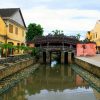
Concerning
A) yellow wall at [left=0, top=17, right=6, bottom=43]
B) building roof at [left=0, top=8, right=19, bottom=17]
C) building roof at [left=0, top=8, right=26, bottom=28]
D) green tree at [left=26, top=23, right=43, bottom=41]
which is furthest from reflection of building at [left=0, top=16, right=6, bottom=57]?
green tree at [left=26, top=23, right=43, bottom=41]

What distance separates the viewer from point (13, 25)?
4756 centimetres

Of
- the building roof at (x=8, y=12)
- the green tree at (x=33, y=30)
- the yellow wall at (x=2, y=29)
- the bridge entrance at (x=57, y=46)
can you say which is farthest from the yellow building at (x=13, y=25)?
the green tree at (x=33, y=30)

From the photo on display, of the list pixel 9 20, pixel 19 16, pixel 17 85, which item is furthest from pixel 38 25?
pixel 17 85

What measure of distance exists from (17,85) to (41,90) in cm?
254

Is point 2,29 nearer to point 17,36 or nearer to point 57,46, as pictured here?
point 17,36

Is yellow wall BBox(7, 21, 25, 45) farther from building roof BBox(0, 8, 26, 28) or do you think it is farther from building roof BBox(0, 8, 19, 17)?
building roof BBox(0, 8, 19, 17)

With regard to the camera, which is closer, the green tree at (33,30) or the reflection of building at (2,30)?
the reflection of building at (2,30)

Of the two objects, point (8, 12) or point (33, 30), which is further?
point (33, 30)

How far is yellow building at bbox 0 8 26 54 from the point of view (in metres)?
44.1

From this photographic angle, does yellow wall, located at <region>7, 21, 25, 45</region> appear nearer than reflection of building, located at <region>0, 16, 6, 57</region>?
No

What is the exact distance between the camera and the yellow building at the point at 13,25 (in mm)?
44125

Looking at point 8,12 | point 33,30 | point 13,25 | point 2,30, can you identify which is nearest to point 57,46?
point 13,25

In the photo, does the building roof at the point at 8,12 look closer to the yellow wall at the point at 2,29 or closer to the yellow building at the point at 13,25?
the yellow building at the point at 13,25

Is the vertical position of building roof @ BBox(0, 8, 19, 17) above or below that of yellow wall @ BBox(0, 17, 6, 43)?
above
